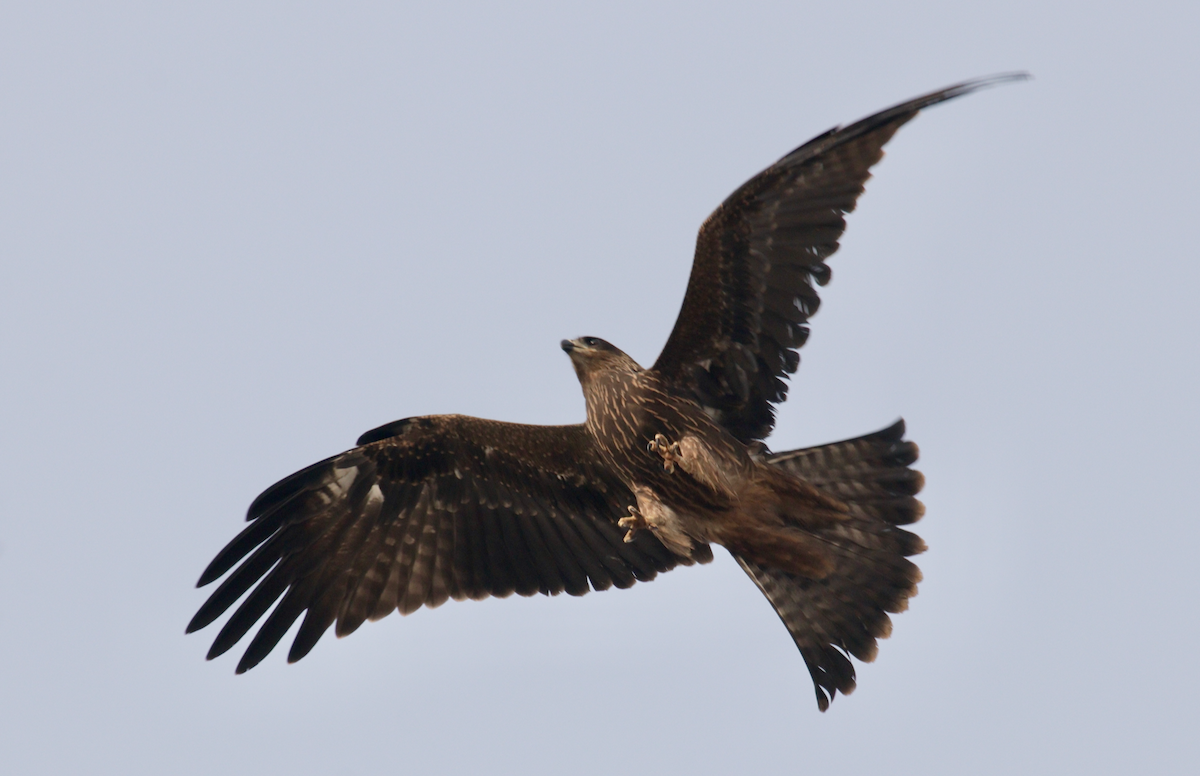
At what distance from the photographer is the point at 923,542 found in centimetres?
972

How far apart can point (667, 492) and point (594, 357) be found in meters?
1.25

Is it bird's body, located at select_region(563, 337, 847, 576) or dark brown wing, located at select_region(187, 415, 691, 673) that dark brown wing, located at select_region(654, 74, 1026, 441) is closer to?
bird's body, located at select_region(563, 337, 847, 576)

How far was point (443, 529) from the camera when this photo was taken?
10812mm

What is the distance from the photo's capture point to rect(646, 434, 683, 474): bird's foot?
952cm

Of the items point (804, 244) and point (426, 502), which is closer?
point (804, 244)

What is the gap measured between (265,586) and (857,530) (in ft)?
15.2

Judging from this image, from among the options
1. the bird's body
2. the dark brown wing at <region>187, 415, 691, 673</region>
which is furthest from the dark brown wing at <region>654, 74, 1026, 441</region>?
the dark brown wing at <region>187, 415, 691, 673</region>

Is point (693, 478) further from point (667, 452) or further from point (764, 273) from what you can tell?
point (764, 273)

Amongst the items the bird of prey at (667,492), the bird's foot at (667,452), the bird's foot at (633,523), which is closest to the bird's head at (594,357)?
the bird of prey at (667,492)

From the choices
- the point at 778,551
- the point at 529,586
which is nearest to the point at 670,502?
the point at 778,551

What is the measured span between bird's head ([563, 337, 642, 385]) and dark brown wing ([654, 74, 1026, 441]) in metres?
0.37

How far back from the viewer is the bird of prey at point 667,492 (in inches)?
363

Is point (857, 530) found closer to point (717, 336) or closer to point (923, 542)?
point (923, 542)

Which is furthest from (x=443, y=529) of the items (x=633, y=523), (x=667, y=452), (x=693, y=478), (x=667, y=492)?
(x=693, y=478)
